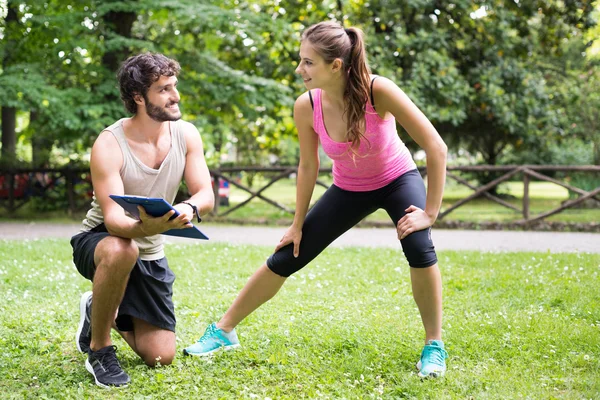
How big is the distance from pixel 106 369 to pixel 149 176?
3.69ft

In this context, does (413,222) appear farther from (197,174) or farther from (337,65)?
(197,174)

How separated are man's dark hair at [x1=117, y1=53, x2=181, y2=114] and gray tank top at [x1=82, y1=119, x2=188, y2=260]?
9.3 inches

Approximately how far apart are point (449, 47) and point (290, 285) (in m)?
11.4

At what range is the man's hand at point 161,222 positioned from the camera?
133 inches

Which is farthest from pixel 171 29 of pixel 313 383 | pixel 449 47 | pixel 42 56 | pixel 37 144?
pixel 313 383

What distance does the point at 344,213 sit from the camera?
158 inches

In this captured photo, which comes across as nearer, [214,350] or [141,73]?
[141,73]

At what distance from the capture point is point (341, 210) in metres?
4.03

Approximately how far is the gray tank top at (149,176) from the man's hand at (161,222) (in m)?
0.46

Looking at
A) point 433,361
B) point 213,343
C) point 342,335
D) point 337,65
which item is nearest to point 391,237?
point 342,335

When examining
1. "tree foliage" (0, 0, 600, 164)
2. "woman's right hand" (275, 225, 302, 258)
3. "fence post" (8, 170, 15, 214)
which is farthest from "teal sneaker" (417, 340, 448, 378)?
"fence post" (8, 170, 15, 214)

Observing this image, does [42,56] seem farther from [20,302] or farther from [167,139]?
[167,139]

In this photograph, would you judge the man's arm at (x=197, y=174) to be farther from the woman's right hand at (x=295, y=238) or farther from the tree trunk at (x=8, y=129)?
the tree trunk at (x=8, y=129)

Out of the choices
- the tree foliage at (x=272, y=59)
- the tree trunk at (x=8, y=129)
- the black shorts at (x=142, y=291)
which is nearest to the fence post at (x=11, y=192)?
the tree foliage at (x=272, y=59)
